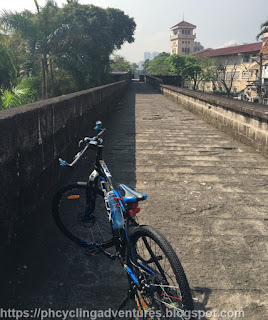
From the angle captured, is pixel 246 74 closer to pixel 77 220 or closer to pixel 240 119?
pixel 240 119

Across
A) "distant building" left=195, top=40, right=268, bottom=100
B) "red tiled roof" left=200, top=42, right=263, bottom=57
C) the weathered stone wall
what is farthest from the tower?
the weathered stone wall

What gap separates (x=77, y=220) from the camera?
10.4 feet

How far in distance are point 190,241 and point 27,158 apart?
67.2 inches

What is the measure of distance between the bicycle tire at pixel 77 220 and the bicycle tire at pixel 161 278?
0.83 m

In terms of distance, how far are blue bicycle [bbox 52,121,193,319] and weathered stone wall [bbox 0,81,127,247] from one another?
0.32m

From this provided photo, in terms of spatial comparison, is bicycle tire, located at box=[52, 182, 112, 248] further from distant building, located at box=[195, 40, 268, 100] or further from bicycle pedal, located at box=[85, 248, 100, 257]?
distant building, located at box=[195, 40, 268, 100]

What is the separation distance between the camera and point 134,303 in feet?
7.09

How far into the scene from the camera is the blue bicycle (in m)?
1.91

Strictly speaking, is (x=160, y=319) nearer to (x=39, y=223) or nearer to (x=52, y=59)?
(x=39, y=223)

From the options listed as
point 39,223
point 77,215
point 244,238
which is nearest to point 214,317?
point 244,238

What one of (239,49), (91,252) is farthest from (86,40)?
(239,49)

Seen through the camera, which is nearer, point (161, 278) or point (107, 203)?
point (161, 278)

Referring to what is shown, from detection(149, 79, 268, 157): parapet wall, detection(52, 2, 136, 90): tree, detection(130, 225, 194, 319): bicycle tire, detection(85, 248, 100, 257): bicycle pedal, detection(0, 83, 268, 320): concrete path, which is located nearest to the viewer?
detection(130, 225, 194, 319): bicycle tire

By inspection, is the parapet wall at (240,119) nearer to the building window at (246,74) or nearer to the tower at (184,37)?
the building window at (246,74)
